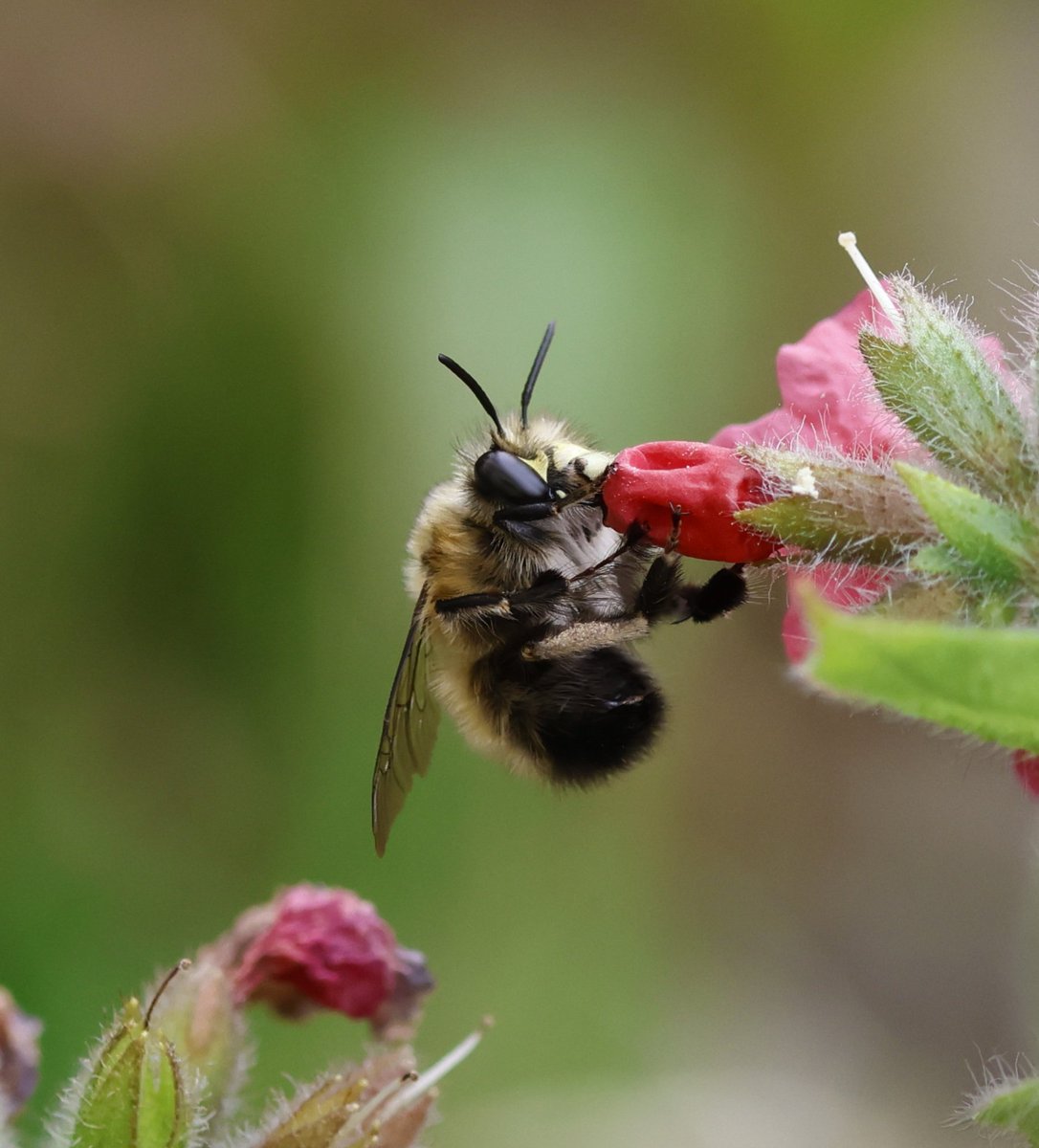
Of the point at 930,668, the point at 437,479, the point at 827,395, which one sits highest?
the point at 437,479

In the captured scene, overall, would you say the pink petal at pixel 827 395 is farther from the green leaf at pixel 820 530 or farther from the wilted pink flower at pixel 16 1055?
the wilted pink flower at pixel 16 1055

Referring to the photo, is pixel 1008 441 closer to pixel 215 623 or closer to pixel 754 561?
pixel 754 561

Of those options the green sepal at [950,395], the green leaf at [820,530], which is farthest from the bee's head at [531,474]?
the green sepal at [950,395]

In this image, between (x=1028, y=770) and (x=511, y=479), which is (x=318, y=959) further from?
(x=1028, y=770)

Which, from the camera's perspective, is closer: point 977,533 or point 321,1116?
point 977,533

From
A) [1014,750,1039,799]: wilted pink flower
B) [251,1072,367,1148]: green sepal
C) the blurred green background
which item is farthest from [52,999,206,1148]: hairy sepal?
the blurred green background

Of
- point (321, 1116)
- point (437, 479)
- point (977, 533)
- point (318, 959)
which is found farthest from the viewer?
point (437, 479)

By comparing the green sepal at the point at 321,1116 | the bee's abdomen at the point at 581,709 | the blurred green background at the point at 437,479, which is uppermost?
the blurred green background at the point at 437,479

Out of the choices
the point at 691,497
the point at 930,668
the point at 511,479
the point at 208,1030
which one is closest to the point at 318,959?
the point at 208,1030

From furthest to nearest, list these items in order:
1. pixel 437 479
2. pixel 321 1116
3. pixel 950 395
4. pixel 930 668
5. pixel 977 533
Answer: pixel 437 479 → pixel 321 1116 → pixel 950 395 → pixel 977 533 → pixel 930 668
